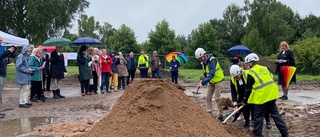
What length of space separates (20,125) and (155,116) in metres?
4.13

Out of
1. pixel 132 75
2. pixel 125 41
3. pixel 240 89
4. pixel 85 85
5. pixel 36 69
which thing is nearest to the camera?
pixel 240 89

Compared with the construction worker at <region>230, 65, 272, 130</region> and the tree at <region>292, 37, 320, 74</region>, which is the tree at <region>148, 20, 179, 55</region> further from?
the construction worker at <region>230, 65, 272, 130</region>

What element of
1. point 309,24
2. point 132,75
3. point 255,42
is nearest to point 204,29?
point 255,42

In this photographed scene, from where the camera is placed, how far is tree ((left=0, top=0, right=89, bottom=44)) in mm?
31859

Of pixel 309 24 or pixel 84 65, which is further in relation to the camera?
pixel 309 24

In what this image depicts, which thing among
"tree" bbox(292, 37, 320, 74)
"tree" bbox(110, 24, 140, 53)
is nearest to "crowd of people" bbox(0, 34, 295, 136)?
"tree" bbox(292, 37, 320, 74)

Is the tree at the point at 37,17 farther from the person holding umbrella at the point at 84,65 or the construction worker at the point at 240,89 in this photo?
the construction worker at the point at 240,89

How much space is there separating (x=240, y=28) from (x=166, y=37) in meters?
22.5

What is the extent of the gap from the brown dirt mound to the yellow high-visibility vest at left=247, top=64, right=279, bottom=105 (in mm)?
987

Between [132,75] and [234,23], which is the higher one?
[234,23]

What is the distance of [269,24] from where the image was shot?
179 ft

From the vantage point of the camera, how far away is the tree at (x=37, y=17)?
3186 cm

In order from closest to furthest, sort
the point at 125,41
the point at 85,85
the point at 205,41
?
1. the point at 85,85
2. the point at 125,41
3. the point at 205,41

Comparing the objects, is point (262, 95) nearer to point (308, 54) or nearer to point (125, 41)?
point (308, 54)
